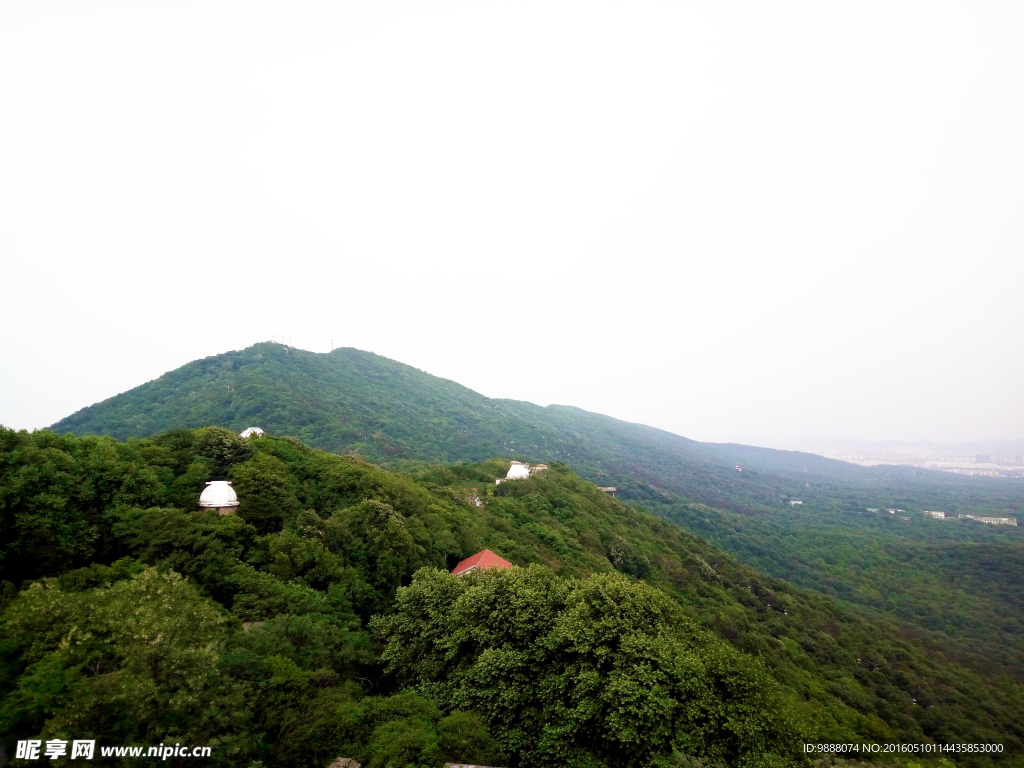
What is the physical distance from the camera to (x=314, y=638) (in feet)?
53.1

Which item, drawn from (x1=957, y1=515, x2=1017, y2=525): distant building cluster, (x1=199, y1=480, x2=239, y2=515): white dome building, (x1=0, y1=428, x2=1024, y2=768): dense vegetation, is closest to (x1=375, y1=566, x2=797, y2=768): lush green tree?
(x1=0, y1=428, x2=1024, y2=768): dense vegetation

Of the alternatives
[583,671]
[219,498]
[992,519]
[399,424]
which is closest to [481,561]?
[583,671]

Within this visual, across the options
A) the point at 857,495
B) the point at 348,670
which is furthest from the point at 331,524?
the point at 857,495

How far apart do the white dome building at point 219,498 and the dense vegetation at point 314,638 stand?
0.71 metres

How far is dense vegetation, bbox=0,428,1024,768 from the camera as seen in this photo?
10.5 m

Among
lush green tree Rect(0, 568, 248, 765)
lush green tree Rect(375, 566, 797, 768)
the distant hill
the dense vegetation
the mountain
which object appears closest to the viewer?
lush green tree Rect(0, 568, 248, 765)

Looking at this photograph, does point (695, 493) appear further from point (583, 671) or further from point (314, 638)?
point (314, 638)

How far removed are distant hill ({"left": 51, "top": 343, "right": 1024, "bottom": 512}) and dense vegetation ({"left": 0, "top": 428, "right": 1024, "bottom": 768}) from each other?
2015 inches

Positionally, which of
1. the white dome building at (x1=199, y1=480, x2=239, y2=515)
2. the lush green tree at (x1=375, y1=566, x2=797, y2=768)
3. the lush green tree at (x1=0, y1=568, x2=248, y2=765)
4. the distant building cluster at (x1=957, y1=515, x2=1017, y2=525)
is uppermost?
the white dome building at (x1=199, y1=480, x2=239, y2=515)

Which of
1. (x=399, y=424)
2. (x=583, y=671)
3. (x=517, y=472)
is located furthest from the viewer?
(x=399, y=424)

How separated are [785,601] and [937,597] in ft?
126

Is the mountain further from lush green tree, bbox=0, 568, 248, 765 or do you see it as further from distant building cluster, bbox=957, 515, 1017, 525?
lush green tree, bbox=0, 568, 248, 765

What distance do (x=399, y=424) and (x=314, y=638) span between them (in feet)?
317

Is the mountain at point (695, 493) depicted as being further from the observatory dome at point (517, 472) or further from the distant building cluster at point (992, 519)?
the observatory dome at point (517, 472)
